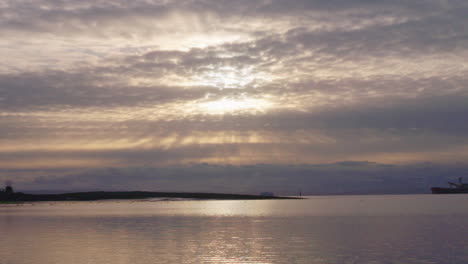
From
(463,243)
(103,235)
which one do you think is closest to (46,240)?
(103,235)

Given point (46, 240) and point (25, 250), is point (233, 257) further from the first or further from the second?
point (46, 240)

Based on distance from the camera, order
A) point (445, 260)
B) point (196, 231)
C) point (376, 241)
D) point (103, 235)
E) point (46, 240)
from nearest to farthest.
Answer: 1. point (445, 260)
2. point (376, 241)
3. point (46, 240)
4. point (103, 235)
5. point (196, 231)

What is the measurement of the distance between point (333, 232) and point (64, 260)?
31.9m

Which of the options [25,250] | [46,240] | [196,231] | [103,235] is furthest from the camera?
[196,231]

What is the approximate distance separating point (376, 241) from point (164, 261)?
72.4 ft

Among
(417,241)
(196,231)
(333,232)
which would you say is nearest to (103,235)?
(196,231)

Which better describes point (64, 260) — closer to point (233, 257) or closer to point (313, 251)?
point (233, 257)

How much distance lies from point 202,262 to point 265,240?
15213 mm

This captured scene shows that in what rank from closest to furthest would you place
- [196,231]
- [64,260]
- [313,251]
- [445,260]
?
1. [445,260]
2. [64,260]
3. [313,251]
4. [196,231]

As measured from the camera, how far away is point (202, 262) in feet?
124

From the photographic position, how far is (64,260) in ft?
130

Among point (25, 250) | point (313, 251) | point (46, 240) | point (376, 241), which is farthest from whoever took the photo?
point (46, 240)

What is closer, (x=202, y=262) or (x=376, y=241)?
(x=202, y=262)

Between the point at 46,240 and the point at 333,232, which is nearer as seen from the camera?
the point at 46,240
